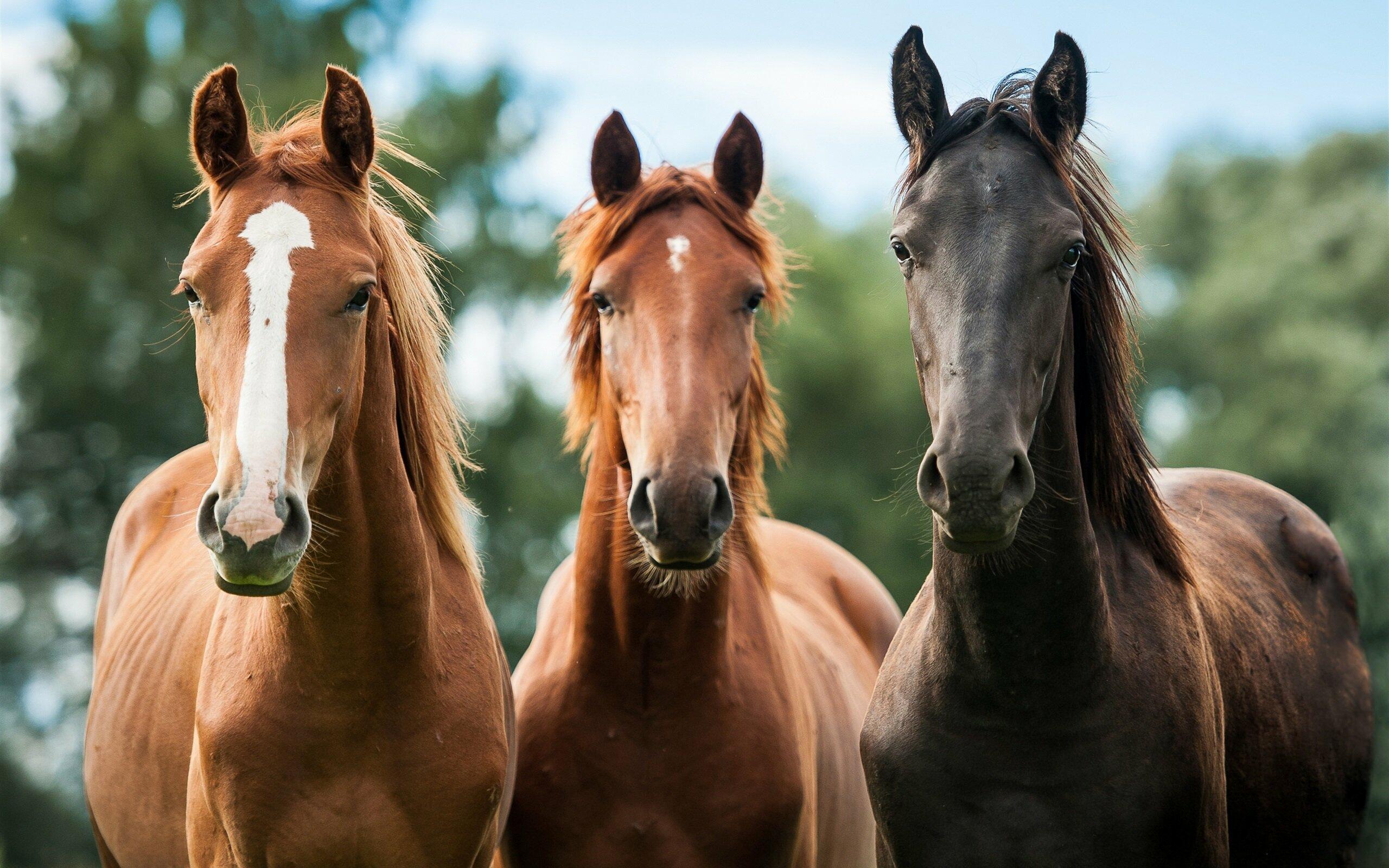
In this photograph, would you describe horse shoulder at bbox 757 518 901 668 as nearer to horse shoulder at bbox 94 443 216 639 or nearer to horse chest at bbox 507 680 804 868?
horse chest at bbox 507 680 804 868

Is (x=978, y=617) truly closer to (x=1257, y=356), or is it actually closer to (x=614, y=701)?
(x=614, y=701)

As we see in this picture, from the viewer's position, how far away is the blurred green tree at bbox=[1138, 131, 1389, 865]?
20047 mm

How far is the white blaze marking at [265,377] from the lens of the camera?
8.43 feet

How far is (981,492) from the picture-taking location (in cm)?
262

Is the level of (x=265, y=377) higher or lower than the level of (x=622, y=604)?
higher

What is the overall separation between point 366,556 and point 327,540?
0.12 meters

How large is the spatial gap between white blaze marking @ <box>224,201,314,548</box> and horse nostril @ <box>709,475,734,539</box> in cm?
115

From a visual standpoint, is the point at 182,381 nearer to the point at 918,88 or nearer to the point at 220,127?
the point at 220,127

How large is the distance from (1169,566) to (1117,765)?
0.71m

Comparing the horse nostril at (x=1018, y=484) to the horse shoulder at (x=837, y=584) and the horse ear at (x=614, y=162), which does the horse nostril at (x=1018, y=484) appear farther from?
the horse shoulder at (x=837, y=584)

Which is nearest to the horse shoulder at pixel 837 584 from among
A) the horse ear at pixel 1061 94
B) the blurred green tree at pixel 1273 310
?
the horse ear at pixel 1061 94

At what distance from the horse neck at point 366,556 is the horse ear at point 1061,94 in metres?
1.82

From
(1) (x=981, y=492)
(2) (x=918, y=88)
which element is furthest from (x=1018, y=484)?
(2) (x=918, y=88)

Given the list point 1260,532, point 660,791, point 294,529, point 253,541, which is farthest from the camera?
point 1260,532
